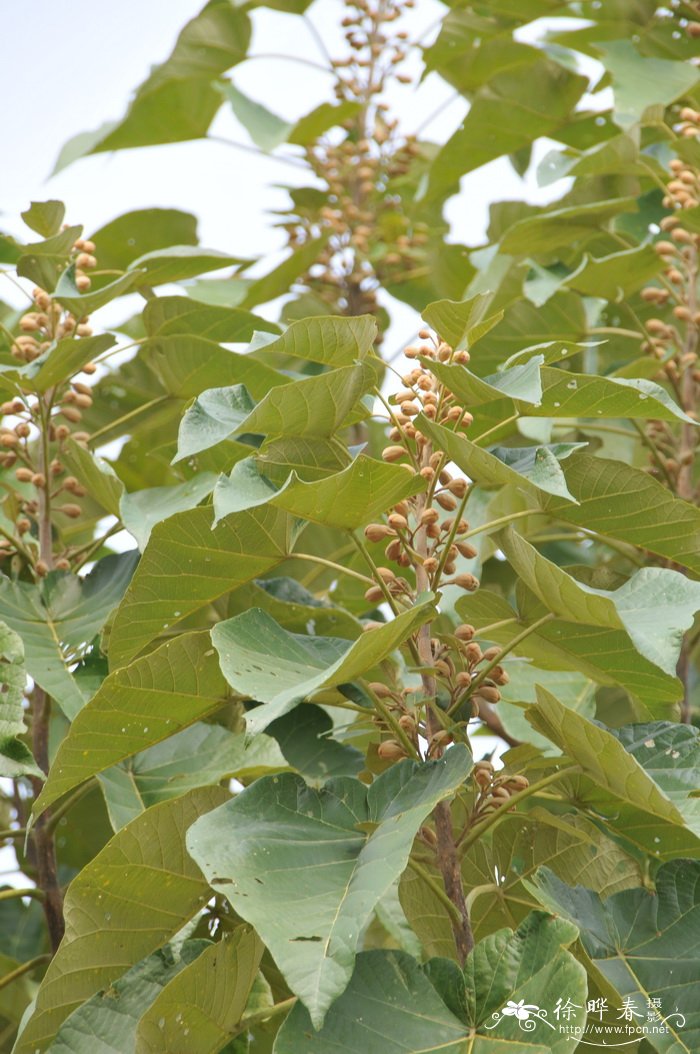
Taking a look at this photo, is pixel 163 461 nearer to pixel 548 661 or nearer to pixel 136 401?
pixel 136 401

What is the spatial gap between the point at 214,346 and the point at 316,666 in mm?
895

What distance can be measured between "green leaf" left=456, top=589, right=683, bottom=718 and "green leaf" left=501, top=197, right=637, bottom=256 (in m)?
1.07

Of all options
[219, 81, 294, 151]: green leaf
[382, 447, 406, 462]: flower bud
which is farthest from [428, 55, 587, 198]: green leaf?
[382, 447, 406, 462]: flower bud

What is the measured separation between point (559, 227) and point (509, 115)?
52cm

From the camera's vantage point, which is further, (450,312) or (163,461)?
(163,461)

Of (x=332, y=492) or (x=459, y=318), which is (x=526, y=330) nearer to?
(x=459, y=318)

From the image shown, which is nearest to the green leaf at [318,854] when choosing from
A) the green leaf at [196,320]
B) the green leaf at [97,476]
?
the green leaf at [97,476]

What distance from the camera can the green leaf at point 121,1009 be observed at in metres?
1.73

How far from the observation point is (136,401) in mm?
2990

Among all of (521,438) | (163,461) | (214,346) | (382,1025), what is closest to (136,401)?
(163,461)

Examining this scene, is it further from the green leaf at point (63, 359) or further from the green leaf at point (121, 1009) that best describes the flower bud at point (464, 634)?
the green leaf at point (63, 359)

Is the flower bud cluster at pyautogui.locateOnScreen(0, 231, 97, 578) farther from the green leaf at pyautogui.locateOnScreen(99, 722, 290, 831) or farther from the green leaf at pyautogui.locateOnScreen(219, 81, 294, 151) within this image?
the green leaf at pyautogui.locateOnScreen(219, 81, 294, 151)

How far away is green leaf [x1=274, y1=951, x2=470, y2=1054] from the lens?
1.43m

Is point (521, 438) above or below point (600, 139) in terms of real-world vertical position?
below
